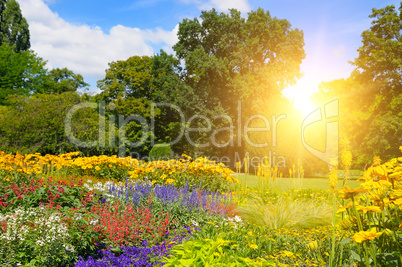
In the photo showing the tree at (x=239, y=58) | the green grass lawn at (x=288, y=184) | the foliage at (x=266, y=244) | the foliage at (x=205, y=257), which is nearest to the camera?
the foliage at (x=205, y=257)

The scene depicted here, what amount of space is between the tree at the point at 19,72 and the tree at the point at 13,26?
2.00 m

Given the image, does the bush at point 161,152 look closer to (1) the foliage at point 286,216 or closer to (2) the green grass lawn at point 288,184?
(2) the green grass lawn at point 288,184

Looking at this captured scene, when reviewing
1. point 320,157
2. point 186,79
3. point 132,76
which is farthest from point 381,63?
point 132,76

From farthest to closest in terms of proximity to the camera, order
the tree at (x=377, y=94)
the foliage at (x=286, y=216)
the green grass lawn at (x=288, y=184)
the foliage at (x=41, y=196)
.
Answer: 1. the tree at (x=377, y=94)
2. the green grass lawn at (x=288, y=184)
3. the foliage at (x=286, y=216)
4. the foliage at (x=41, y=196)

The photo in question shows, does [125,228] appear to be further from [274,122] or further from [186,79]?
[186,79]

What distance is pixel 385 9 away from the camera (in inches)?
790

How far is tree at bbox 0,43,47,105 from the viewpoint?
25.0 meters

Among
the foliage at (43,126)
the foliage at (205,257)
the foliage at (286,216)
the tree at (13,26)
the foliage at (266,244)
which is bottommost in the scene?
the foliage at (286,216)

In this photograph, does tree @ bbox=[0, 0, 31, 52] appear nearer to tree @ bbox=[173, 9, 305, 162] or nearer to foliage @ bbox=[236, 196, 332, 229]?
tree @ bbox=[173, 9, 305, 162]

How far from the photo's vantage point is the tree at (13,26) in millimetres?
27945

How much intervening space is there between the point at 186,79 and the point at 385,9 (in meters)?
14.1

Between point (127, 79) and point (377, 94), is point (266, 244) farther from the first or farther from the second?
point (127, 79)

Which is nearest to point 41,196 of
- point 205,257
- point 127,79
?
point 205,257

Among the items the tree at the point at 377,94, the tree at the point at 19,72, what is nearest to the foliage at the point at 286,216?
the tree at the point at 377,94
